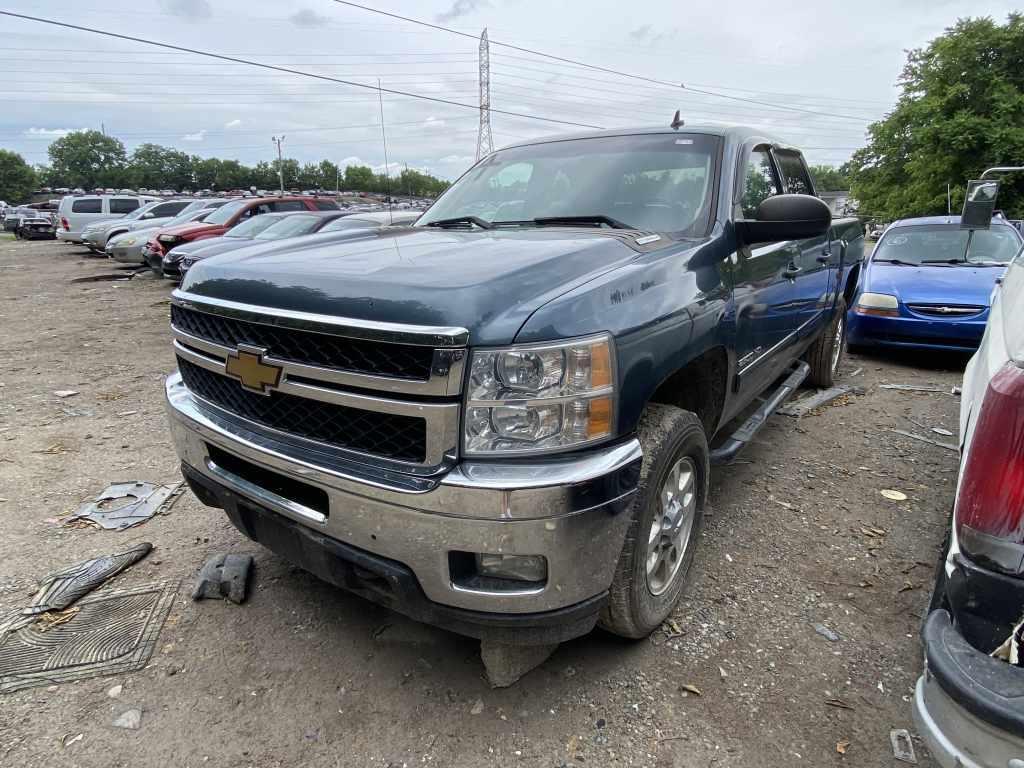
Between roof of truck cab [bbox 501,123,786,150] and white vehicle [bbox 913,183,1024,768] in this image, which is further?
roof of truck cab [bbox 501,123,786,150]

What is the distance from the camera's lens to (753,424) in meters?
3.33

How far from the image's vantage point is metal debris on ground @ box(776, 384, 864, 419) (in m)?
5.09

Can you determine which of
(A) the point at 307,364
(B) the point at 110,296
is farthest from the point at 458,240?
(B) the point at 110,296

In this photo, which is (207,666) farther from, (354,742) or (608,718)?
(608,718)

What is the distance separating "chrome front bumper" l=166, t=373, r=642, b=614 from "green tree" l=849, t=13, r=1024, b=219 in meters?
30.8

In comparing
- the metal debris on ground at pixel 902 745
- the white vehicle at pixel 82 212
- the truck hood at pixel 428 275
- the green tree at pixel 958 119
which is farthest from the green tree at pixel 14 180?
the metal debris on ground at pixel 902 745

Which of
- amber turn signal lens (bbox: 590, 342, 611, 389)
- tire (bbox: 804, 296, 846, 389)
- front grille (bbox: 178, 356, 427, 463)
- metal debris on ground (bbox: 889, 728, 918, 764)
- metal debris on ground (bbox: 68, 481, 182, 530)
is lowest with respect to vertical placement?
metal debris on ground (bbox: 889, 728, 918, 764)

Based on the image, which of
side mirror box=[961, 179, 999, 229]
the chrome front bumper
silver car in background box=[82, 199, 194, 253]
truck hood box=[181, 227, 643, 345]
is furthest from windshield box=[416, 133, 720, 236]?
silver car in background box=[82, 199, 194, 253]

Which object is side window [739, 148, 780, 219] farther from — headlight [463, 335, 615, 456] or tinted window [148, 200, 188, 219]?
tinted window [148, 200, 188, 219]

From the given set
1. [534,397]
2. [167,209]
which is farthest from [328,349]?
[167,209]

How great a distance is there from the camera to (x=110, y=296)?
11.5 meters

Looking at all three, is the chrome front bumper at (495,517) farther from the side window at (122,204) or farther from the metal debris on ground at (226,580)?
the side window at (122,204)

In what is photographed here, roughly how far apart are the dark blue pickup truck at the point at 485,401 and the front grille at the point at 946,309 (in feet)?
14.8

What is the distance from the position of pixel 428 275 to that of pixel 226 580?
1750 millimetres
